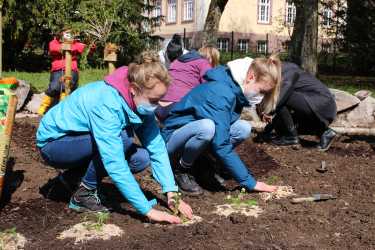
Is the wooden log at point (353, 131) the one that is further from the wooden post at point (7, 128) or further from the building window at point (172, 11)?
the building window at point (172, 11)

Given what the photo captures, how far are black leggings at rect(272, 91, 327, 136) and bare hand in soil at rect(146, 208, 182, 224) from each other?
2796 mm

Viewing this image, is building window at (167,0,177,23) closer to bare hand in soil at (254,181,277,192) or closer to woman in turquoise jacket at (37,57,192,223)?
bare hand in soil at (254,181,277,192)

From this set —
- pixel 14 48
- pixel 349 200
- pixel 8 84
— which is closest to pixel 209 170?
pixel 349 200

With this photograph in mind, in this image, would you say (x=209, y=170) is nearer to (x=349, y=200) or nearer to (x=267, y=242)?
(x=349, y=200)

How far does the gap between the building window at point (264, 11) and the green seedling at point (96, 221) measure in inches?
1162

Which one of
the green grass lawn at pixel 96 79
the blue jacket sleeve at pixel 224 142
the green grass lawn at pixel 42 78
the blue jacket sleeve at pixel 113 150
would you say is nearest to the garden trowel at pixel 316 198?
the blue jacket sleeve at pixel 224 142

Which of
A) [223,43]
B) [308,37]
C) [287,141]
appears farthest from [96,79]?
[223,43]

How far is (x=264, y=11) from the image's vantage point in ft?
105

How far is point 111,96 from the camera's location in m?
2.98

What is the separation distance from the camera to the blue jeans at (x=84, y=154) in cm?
324

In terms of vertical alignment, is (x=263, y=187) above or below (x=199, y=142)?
below

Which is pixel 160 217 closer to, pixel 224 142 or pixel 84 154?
pixel 84 154

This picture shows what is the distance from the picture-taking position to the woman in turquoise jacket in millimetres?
2922

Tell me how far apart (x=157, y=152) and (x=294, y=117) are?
3.01 meters
